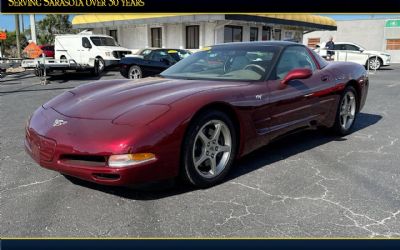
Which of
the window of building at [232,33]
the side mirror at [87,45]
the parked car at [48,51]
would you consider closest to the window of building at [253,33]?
the window of building at [232,33]

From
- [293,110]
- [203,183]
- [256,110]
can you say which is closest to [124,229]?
[203,183]

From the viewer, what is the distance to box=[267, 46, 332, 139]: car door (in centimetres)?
376

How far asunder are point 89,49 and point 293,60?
1461 cm

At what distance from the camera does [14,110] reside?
23.2 ft

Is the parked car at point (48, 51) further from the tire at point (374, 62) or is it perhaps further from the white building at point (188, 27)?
the tire at point (374, 62)

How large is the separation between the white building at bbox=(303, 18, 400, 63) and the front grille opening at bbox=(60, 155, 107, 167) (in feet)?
120

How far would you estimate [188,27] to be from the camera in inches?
866

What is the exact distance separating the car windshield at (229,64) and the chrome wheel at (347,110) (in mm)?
1524

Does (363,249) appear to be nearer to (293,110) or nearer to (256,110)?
(256,110)

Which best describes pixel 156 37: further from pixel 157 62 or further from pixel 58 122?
pixel 58 122

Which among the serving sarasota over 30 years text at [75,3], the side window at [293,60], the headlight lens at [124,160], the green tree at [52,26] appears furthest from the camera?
the green tree at [52,26]

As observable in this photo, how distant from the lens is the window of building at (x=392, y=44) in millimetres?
34062

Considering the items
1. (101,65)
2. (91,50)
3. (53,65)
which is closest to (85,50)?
(91,50)

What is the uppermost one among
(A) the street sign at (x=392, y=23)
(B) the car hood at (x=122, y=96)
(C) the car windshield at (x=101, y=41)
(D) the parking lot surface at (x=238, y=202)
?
(A) the street sign at (x=392, y=23)
